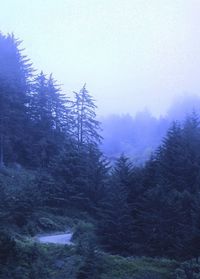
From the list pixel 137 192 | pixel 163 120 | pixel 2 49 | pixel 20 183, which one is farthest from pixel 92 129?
pixel 163 120

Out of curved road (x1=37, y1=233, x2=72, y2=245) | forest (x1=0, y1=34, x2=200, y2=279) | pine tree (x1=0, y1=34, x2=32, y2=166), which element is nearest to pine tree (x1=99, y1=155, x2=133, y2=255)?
forest (x1=0, y1=34, x2=200, y2=279)

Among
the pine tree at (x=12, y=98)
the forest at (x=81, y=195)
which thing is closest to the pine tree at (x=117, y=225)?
the forest at (x=81, y=195)

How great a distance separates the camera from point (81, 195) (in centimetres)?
3672

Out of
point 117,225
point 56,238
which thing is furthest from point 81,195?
point 117,225

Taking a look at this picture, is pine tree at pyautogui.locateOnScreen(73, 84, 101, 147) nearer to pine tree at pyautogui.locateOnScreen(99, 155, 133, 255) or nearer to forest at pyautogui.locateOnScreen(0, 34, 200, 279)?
forest at pyautogui.locateOnScreen(0, 34, 200, 279)

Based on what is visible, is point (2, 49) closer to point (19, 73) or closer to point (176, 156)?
point (19, 73)

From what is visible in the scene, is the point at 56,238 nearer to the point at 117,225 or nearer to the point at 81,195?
the point at 117,225

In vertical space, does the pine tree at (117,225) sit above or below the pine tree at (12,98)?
below

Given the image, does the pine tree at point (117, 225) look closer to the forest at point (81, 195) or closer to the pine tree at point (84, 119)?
the forest at point (81, 195)

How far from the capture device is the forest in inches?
829

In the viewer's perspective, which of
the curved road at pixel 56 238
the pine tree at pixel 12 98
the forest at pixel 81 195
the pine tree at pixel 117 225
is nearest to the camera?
the forest at pixel 81 195

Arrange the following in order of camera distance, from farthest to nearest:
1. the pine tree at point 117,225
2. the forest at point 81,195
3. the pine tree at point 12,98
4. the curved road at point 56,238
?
1. the pine tree at point 12,98
2. the curved road at point 56,238
3. the pine tree at point 117,225
4. the forest at point 81,195

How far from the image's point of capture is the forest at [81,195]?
829 inches

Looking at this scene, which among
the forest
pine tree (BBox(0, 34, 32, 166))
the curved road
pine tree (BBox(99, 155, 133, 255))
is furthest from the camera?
pine tree (BBox(0, 34, 32, 166))
